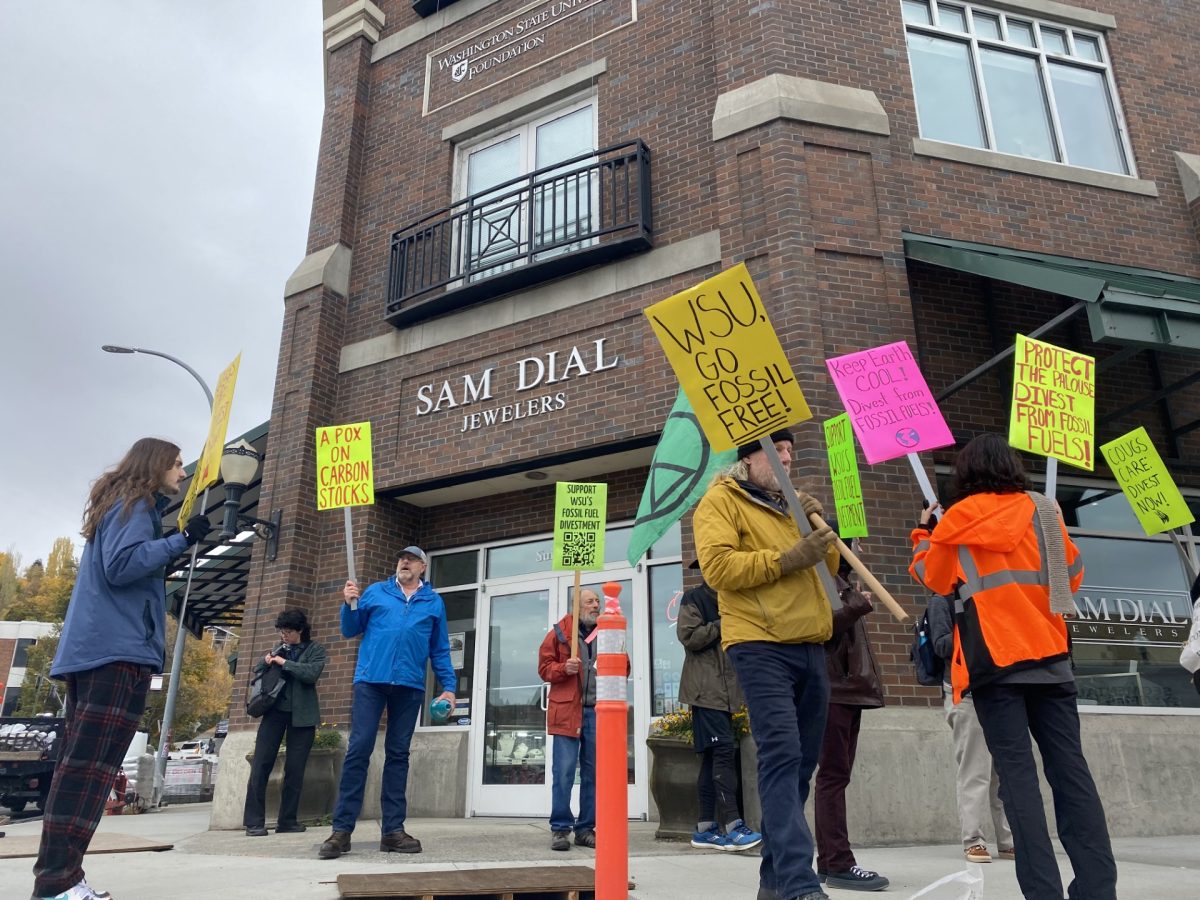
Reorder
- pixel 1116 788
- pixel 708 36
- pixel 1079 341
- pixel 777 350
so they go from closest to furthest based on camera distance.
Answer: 1. pixel 777 350
2. pixel 1116 788
3. pixel 1079 341
4. pixel 708 36

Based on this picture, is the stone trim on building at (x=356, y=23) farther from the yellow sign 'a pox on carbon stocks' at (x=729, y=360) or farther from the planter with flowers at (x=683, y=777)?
the yellow sign 'a pox on carbon stocks' at (x=729, y=360)

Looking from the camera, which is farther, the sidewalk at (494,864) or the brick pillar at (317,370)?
the brick pillar at (317,370)

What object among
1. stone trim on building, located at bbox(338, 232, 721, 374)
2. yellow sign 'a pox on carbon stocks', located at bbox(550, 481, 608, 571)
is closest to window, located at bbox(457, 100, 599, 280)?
stone trim on building, located at bbox(338, 232, 721, 374)

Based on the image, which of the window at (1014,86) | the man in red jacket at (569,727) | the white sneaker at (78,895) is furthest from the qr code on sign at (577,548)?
the window at (1014,86)

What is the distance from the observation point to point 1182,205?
10.0 metres

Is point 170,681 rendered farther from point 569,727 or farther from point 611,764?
point 611,764

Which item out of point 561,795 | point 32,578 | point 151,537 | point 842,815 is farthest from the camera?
point 32,578

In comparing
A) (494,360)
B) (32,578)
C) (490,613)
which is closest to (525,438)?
(494,360)

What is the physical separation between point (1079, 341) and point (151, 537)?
8659 millimetres

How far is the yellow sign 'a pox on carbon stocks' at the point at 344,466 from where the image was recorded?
24.4 feet

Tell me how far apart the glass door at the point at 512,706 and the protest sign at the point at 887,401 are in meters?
4.60

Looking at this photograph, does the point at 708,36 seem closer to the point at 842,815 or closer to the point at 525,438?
the point at 525,438

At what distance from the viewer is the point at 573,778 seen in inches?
246

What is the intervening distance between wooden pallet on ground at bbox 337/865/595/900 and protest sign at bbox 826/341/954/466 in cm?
357
